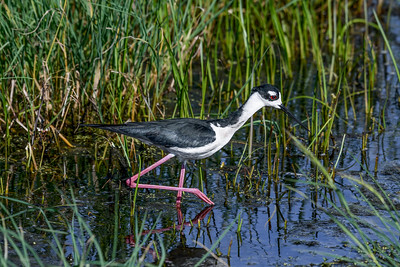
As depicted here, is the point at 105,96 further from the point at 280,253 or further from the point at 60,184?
the point at 280,253

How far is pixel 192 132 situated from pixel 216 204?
1.96ft

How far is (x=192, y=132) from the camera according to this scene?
16.8 ft

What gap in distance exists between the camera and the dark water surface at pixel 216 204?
168 inches

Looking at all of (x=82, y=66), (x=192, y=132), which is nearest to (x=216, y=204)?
(x=192, y=132)

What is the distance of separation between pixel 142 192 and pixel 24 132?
5.48 feet

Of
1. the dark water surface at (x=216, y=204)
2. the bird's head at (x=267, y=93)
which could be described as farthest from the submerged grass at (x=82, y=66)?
the bird's head at (x=267, y=93)

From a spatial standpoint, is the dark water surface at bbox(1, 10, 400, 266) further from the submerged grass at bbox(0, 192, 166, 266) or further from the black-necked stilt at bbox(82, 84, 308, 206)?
the black-necked stilt at bbox(82, 84, 308, 206)

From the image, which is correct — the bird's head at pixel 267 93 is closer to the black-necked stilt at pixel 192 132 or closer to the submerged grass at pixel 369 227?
the black-necked stilt at pixel 192 132

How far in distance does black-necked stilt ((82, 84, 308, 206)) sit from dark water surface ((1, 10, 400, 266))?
0.91 feet

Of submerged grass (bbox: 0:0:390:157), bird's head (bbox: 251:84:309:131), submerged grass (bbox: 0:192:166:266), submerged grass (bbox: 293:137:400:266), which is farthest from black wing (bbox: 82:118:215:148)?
submerged grass (bbox: 293:137:400:266)

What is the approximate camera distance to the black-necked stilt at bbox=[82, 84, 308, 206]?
16.7 ft

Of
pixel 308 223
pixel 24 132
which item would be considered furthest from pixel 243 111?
pixel 24 132

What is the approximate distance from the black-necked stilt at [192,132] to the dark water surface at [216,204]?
0.91 ft

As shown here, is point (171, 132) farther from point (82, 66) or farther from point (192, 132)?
point (82, 66)
